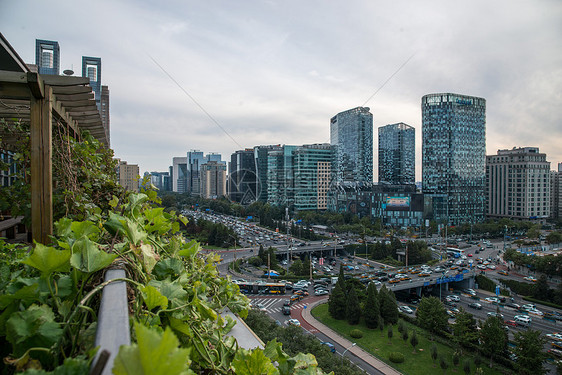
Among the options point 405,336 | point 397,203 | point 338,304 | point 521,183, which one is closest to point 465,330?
point 405,336

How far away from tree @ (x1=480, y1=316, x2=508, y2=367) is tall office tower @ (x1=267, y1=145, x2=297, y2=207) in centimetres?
3295

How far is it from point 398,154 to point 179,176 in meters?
58.0

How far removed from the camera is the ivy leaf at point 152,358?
0.31 m

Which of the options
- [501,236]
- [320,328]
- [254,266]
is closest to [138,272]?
[320,328]

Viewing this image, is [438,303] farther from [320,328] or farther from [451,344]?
[320,328]

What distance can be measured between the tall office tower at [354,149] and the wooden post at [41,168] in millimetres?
45664

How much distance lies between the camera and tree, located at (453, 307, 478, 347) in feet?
41.9

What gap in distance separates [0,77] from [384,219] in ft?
131

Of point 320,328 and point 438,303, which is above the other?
point 438,303

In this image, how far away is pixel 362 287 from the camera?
18.2m

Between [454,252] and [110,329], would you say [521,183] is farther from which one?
[110,329]

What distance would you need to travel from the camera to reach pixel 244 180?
5378cm

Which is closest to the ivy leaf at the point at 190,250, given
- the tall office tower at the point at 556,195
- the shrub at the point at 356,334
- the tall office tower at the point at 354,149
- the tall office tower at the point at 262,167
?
the shrub at the point at 356,334

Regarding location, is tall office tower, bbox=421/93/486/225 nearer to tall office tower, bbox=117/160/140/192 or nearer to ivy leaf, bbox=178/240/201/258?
tall office tower, bbox=117/160/140/192
